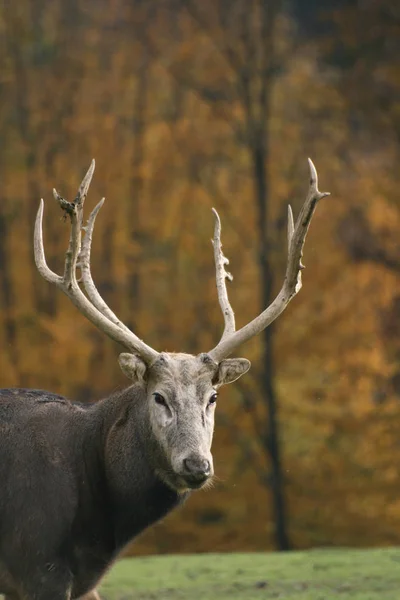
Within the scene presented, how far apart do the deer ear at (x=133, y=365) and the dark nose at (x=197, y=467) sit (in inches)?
28.2

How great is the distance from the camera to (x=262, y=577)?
11.2m

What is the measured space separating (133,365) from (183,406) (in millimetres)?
431

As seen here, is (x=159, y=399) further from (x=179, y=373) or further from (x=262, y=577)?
(x=262, y=577)

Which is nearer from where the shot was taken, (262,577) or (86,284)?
(86,284)

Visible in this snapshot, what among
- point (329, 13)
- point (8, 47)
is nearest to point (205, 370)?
point (329, 13)

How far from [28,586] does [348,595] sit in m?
3.76

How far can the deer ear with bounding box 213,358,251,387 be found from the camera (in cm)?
716

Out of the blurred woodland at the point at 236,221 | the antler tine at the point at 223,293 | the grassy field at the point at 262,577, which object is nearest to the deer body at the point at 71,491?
the antler tine at the point at 223,293

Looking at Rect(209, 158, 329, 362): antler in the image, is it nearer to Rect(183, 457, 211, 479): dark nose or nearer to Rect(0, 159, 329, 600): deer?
Rect(0, 159, 329, 600): deer

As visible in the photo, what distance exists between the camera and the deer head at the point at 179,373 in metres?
6.72

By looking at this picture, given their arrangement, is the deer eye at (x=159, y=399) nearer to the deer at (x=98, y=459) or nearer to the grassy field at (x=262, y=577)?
the deer at (x=98, y=459)

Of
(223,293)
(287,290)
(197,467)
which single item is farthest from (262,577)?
(197,467)

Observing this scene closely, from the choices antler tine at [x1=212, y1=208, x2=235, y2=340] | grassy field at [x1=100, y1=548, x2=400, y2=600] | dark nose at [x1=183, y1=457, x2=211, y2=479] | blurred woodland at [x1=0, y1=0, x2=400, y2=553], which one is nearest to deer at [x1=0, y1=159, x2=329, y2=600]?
dark nose at [x1=183, y1=457, x2=211, y2=479]

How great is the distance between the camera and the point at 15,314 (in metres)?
18.5
